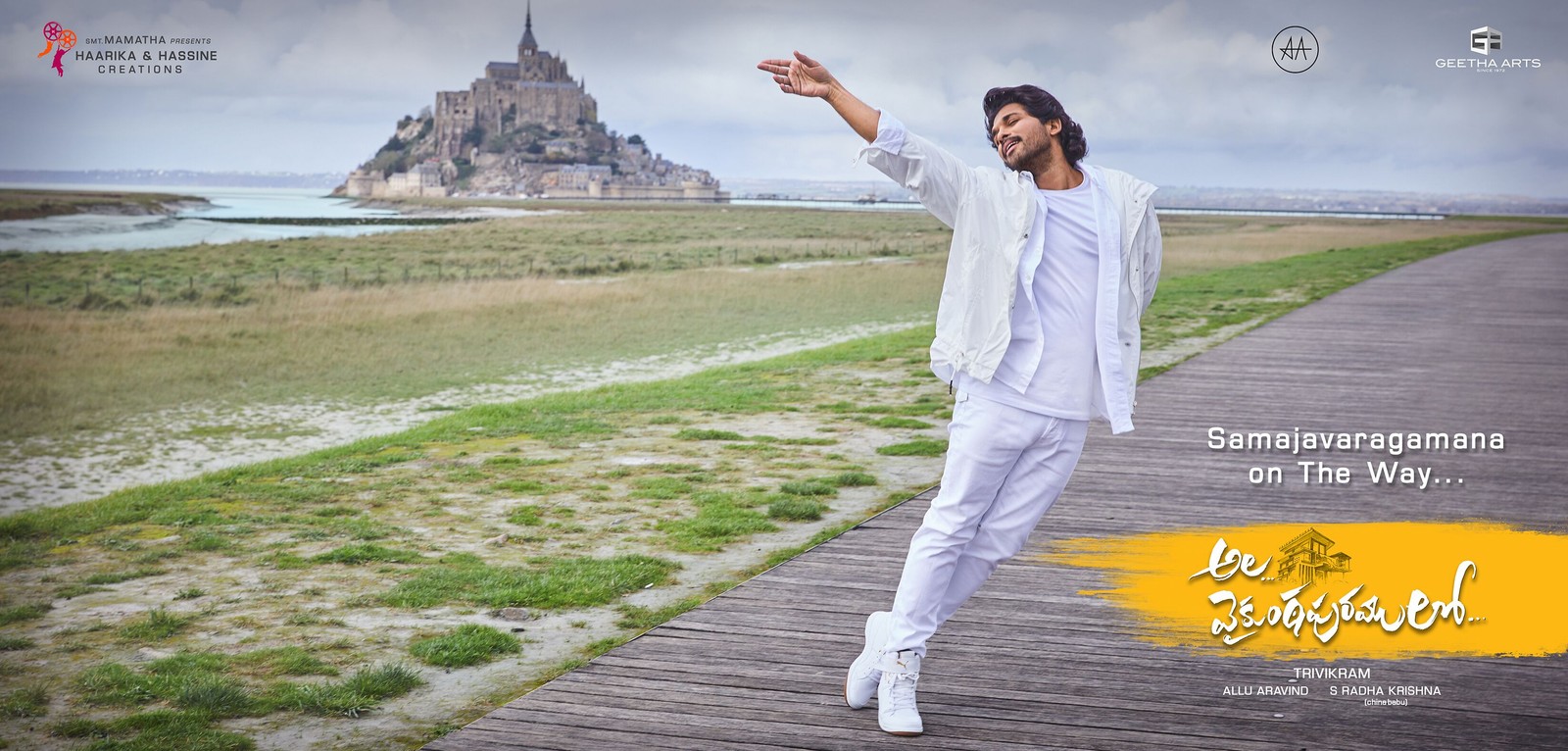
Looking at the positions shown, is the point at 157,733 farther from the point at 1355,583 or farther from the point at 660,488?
the point at 1355,583

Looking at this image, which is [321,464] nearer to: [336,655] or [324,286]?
[336,655]

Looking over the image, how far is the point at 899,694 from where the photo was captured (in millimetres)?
3498

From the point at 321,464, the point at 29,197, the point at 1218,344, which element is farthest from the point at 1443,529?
the point at 29,197

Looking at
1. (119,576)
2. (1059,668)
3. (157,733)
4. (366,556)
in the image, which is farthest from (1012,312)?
→ (119,576)

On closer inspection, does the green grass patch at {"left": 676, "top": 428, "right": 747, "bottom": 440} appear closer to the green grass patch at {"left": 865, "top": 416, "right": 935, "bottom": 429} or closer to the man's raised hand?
the green grass patch at {"left": 865, "top": 416, "right": 935, "bottom": 429}

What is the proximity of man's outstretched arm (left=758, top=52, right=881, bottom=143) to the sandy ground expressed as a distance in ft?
27.9

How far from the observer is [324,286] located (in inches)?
1161

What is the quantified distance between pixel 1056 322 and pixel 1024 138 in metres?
0.49

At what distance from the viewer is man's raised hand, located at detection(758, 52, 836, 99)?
11.0ft

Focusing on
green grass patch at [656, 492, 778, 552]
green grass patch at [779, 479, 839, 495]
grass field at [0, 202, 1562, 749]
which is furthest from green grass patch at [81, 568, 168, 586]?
green grass patch at [779, 479, 839, 495]

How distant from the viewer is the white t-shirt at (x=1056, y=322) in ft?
10.9

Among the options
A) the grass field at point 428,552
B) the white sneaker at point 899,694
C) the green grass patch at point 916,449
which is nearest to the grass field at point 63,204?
the grass field at point 428,552

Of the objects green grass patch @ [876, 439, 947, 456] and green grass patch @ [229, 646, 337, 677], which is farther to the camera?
green grass patch @ [876, 439, 947, 456]

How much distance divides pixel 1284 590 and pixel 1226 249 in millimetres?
45083
